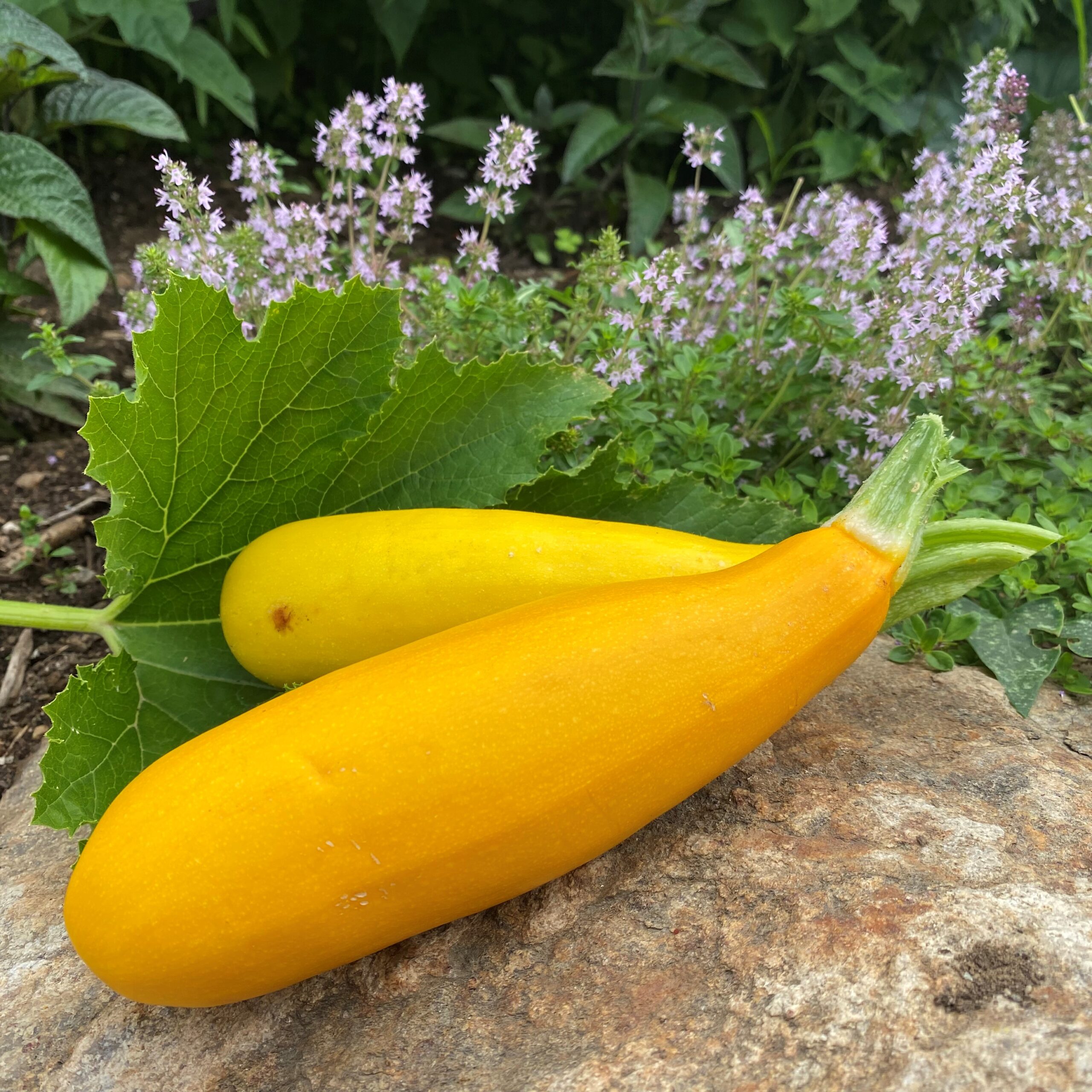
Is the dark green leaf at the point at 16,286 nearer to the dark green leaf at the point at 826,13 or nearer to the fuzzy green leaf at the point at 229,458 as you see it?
the fuzzy green leaf at the point at 229,458

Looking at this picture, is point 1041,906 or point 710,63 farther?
point 710,63

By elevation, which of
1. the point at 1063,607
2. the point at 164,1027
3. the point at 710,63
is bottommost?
the point at 164,1027

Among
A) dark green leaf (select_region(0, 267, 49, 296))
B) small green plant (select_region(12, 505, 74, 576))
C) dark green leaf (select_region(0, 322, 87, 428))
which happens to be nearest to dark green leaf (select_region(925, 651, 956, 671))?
small green plant (select_region(12, 505, 74, 576))

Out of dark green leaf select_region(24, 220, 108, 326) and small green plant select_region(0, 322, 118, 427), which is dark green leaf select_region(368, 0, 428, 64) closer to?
dark green leaf select_region(24, 220, 108, 326)

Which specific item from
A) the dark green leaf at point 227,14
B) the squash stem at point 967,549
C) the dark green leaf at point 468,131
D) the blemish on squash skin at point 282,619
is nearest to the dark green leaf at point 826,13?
the dark green leaf at point 468,131

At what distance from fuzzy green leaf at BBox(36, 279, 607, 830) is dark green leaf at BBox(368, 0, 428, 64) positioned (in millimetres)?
3283

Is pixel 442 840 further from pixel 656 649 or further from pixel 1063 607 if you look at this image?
pixel 1063 607

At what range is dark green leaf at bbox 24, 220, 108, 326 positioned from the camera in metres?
2.96

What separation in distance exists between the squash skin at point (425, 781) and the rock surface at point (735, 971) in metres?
0.09

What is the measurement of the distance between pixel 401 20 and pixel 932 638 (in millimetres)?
3830

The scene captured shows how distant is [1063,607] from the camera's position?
2.13m

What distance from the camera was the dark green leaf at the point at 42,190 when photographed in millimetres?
2938

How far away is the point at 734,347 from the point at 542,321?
555 millimetres

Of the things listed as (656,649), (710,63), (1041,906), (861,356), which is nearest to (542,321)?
(861,356)
